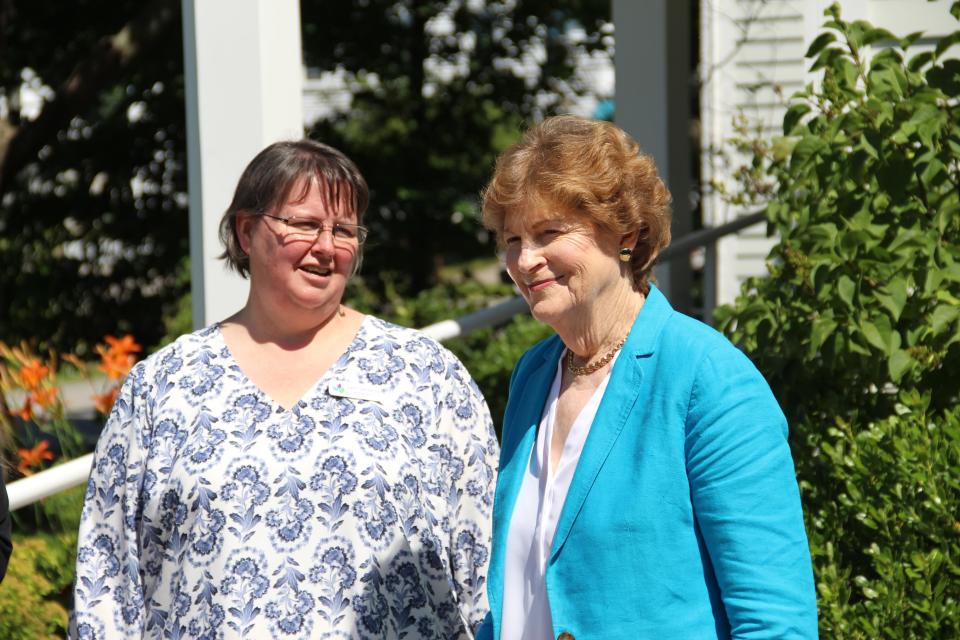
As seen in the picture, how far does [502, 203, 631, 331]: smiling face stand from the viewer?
7.20 ft

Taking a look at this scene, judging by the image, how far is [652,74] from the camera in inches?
202

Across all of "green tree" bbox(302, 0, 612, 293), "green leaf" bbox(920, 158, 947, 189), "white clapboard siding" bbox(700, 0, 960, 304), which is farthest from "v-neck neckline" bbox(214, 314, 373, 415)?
"green tree" bbox(302, 0, 612, 293)

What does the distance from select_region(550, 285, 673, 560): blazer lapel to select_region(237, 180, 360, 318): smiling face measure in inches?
36.1

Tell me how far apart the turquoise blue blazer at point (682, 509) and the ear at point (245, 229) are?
1095 mm

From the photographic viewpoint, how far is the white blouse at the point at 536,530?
2.23 metres

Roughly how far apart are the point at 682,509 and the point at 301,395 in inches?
43.6

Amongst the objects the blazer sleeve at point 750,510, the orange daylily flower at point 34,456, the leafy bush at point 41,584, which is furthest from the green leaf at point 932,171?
the orange daylily flower at point 34,456

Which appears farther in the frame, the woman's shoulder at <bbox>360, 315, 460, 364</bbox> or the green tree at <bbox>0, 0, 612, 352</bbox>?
the green tree at <bbox>0, 0, 612, 352</bbox>

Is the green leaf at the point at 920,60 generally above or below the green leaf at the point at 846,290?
above

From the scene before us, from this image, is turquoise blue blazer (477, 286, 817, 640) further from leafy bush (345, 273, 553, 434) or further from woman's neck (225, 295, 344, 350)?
leafy bush (345, 273, 553, 434)

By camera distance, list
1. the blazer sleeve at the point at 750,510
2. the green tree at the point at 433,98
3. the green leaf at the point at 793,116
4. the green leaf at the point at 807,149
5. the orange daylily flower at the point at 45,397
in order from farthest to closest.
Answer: the green tree at the point at 433,98, the orange daylily flower at the point at 45,397, the green leaf at the point at 793,116, the green leaf at the point at 807,149, the blazer sleeve at the point at 750,510

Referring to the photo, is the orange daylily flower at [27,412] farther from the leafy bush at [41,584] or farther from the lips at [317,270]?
the lips at [317,270]

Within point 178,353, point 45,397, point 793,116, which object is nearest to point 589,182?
point 178,353

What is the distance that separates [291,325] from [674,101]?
2.74 m
